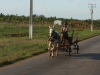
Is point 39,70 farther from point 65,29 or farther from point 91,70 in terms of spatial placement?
point 65,29

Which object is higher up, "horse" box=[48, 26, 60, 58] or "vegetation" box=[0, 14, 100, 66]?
"horse" box=[48, 26, 60, 58]

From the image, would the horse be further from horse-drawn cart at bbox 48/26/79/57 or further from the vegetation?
the vegetation

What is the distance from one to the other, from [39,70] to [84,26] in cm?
8313

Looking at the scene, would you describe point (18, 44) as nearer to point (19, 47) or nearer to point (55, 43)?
point (19, 47)

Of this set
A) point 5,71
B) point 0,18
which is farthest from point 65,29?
point 0,18

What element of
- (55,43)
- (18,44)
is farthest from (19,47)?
(55,43)

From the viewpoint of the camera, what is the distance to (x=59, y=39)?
15.9m

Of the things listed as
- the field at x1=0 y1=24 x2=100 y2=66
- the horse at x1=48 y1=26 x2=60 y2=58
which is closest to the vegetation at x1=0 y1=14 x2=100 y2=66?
the field at x1=0 y1=24 x2=100 y2=66

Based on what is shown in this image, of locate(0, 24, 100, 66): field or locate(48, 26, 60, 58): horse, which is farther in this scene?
locate(48, 26, 60, 58): horse

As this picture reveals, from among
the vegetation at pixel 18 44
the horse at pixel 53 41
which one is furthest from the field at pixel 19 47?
the horse at pixel 53 41

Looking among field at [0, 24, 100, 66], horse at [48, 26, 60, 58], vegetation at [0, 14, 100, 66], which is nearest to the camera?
field at [0, 24, 100, 66]

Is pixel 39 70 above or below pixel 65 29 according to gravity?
below

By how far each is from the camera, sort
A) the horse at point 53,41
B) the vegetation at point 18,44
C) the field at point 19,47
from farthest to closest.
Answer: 1. the horse at point 53,41
2. the vegetation at point 18,44
3. the field at point 19,47

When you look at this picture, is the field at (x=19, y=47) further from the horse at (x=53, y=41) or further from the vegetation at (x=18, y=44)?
the horse at (x=53, y=41)
